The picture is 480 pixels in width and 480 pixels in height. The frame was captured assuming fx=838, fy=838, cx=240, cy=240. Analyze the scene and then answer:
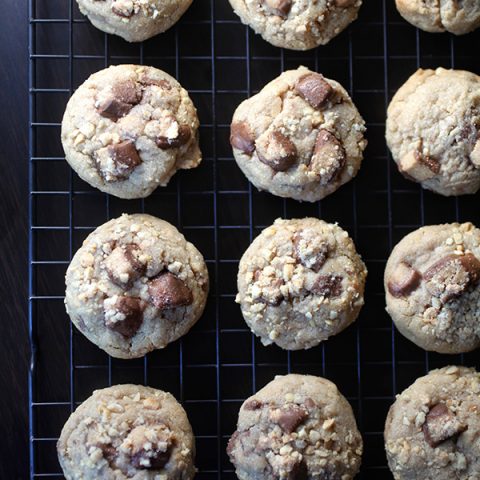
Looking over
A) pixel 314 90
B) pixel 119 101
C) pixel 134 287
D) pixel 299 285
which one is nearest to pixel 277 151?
pixel 314 90

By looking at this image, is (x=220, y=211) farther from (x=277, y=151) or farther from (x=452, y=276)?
(x=452, y=276)

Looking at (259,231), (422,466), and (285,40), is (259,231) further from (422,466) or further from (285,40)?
(422,466)

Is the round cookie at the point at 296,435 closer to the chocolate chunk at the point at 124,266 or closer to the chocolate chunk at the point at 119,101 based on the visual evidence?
the chocolate chunk at the point at 124,266

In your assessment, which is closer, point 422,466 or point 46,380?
point 422,466

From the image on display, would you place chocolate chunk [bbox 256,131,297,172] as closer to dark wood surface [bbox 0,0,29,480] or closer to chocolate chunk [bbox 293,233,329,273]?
chocolate chunk [bbox 293,233,329,273]

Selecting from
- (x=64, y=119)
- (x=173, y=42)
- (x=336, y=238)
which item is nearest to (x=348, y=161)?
(x=336, y=238)
